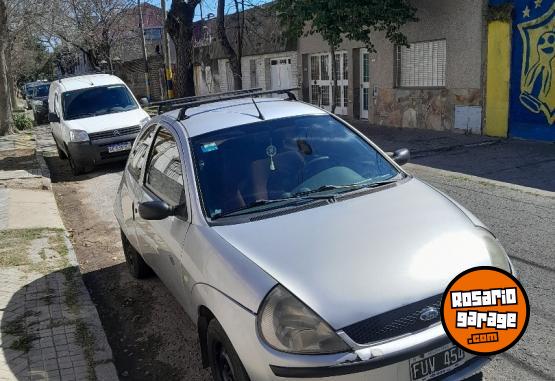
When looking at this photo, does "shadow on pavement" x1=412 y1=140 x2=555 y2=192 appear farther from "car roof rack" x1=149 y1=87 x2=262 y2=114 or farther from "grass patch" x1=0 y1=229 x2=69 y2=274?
"grass patch" x1=0 y1=229 x2=69 y2=274

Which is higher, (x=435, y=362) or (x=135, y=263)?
(x=435, y=362)

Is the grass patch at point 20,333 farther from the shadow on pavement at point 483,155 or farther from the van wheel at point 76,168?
the van wheel at point 76,168

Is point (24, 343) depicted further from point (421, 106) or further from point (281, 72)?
point (281, 72)

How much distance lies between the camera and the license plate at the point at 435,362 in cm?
245

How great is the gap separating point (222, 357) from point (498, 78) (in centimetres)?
1132

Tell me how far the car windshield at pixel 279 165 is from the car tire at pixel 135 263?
2028 mm

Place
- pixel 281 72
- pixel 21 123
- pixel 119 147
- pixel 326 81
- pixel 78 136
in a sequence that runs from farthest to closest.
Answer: pixel 281 72 → pixel 21 123 → pixel 326 81 → pixel 119 147 → pixel 78 136

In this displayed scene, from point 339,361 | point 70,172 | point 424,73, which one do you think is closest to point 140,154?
point 339,361

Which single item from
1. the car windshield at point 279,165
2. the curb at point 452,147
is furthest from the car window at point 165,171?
the curb at point 452,147

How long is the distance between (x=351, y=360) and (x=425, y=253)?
70 centimetres

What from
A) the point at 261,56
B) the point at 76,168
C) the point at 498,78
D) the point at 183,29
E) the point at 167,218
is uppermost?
the point at 183,29

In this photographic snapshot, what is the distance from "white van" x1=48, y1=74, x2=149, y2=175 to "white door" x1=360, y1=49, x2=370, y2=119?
7860 mm

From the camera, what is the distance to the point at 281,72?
72.7 feet

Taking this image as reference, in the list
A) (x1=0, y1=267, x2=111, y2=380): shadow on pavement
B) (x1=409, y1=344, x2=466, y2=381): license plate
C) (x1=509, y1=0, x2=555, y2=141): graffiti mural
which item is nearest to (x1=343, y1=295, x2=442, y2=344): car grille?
(x1=409, y1=344, x2=466, y2=381): license plate
